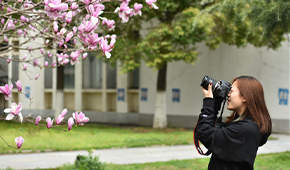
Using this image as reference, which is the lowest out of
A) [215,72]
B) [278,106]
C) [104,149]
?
[104,149]

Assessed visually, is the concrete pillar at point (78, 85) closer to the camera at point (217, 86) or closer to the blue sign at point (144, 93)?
the blue sign at point (144, 93)

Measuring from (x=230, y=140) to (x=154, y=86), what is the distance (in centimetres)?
1713

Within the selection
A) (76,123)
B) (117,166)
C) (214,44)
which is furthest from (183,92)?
(76,123)

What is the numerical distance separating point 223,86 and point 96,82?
66.5 feet

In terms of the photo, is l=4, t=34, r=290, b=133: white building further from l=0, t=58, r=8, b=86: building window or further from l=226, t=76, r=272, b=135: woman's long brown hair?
l=226, t=76, r=272, b=135: woman's long brown hair

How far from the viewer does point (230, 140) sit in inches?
108

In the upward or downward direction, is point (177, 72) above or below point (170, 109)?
above

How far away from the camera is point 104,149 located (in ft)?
39.2

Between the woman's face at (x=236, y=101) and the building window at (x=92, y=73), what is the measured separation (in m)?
20.1

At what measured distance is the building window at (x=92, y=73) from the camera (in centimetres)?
2283

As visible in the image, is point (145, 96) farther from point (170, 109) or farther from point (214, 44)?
point (214, 44)

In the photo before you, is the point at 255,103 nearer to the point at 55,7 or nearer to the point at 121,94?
the point at 55,7

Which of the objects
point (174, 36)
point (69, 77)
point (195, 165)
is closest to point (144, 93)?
point (69, 77)

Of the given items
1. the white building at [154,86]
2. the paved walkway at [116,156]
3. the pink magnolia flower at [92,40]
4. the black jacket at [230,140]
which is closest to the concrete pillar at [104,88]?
the white building at [154,86]
